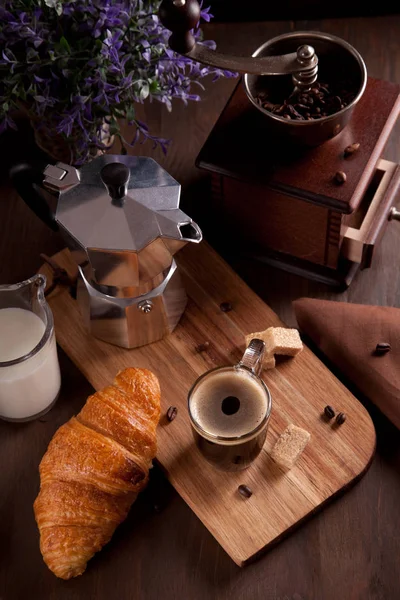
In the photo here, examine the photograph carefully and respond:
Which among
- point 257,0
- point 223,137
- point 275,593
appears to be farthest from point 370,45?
point 275,593

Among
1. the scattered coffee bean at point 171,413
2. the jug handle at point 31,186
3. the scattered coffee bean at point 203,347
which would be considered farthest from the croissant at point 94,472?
the jug handle at point 31,186

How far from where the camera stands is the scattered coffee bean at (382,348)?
6.48 feet

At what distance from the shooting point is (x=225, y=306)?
2.12m

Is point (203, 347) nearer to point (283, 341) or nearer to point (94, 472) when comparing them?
point (283, 341)

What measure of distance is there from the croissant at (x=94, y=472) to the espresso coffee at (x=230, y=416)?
113 millimetres

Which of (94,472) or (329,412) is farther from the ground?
(329,412)

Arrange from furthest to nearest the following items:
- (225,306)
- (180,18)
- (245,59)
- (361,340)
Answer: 1. (225,306)
2. (361,340)
3. (245,59)
4. (180,18)

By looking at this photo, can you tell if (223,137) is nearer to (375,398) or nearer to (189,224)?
(189,224)

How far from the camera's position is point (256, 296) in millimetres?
2139

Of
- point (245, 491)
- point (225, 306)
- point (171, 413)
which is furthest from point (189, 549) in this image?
point (225, 306)

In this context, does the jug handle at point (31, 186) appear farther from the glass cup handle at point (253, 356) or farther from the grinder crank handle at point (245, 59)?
the glass cup handle at point (253, 356)

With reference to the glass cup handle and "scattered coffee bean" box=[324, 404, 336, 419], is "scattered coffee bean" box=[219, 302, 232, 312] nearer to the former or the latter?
the glass cup handle

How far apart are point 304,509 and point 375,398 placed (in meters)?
0.30

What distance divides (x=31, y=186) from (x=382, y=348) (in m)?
0.84
